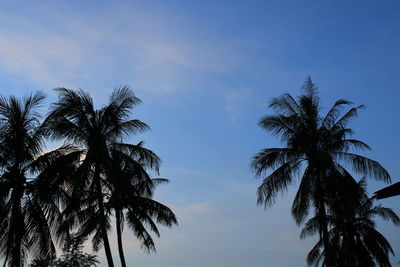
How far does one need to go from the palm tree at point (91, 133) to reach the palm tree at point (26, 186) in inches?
35.0

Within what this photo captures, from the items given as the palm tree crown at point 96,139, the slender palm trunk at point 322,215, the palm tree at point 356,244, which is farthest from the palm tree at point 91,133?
the palm tree at point 356,244

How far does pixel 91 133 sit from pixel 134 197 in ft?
12.8

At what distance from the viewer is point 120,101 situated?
Result: 26281 mm

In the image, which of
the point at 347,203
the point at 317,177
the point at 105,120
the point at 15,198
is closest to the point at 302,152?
the point at 317,177

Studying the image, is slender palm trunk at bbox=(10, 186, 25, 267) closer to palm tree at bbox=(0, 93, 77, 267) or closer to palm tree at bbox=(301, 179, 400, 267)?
palm tree at bbox=(0, 93, 77, 267)

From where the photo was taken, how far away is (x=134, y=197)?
24500 mm

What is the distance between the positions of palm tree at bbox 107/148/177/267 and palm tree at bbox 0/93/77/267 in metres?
2.60

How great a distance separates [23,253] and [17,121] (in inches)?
257

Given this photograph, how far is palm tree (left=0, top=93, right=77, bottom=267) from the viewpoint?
77.9 ft

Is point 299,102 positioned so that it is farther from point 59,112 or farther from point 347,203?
point 59,112

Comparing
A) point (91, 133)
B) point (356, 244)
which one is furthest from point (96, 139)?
point (356, 244)

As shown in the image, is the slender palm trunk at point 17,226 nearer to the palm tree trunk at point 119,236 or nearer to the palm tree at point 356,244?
the palm tree trunk at point 119,236

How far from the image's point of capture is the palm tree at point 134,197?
24391 mm

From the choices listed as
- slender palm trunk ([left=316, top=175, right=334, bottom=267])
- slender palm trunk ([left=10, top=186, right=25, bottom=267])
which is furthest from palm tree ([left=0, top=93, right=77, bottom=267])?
slender palm trunk ([left=316, top=175, right=334, bottom=267])
